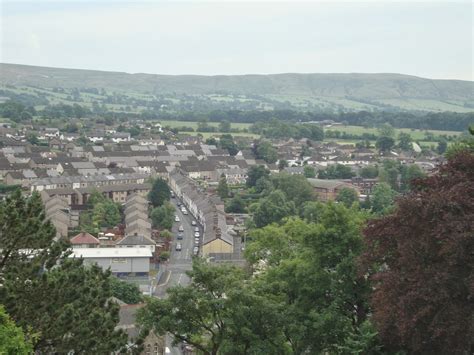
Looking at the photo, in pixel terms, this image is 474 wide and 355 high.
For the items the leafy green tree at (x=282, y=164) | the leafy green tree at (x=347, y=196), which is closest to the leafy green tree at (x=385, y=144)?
the leafy green tree at (x=282, y=164)

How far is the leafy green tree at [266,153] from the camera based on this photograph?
276ft

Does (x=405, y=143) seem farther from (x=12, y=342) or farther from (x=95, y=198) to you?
(x=12, y=342)

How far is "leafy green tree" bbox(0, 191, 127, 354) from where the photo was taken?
41.3ft

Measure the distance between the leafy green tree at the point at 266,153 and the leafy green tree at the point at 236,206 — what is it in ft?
91.3

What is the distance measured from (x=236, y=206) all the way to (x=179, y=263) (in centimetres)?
1679

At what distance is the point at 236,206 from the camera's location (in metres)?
55.4

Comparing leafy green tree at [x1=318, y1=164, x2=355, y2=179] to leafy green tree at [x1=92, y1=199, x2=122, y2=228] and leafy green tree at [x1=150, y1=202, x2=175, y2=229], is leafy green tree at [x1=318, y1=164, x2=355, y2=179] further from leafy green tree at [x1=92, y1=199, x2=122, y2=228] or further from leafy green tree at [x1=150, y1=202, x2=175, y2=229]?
leafy green tree at [x1=92, y1=199, x2=122, y2=228]

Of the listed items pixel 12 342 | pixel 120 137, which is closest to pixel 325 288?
pixel 12 342

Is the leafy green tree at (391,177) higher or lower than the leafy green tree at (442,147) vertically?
higher

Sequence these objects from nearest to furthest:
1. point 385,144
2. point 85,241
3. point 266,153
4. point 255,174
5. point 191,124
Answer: point 85,241
point 255,174
point 266,153
point 385,144
point 191,124

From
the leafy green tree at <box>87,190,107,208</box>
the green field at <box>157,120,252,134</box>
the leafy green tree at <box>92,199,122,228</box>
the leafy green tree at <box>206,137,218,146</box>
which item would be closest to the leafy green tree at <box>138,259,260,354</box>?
the leafy green tree at <box>92,199,122,228</box>

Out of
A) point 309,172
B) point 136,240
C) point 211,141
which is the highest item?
point 136,240

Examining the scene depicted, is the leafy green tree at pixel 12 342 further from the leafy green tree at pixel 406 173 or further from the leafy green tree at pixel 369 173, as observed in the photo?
the leafy green tree at pixel 369 173

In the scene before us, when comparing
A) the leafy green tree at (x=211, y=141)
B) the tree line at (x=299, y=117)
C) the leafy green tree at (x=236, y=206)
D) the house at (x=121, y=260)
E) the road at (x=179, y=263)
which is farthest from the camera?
the tree line at (x=299, y=117)
